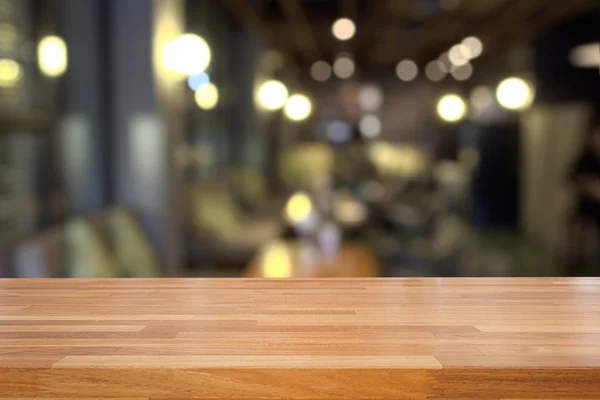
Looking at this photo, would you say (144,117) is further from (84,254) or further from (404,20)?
(404,20)

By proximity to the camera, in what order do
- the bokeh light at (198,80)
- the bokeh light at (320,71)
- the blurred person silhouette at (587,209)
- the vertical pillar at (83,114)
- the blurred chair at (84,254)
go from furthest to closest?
the bokeh light at (320,71), the blurred person silhouette at (587,209), the bokeh light at (198,80), the vertical pillar at (83,114), the blurred chair at (84,254)

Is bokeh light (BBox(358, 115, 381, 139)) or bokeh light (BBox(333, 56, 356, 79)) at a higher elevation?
bokeh light (BBox(333, 56, 356, 79))

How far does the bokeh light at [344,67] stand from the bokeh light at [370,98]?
0.59 meters

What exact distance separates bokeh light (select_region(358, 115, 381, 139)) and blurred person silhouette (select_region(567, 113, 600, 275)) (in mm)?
10444

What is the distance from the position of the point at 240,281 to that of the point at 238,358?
45cm

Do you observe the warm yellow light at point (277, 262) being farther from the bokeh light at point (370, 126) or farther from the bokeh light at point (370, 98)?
the bokeh light at point (370, 126)

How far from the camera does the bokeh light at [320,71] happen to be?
1706 cm

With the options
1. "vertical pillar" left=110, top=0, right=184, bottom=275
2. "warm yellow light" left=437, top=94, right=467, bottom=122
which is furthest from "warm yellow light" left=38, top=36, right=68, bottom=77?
"warm yellow light" left=437, top=94, right=467, bottom=122

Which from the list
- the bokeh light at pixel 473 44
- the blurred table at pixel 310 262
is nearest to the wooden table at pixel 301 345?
the blurred table at pixel 310 262

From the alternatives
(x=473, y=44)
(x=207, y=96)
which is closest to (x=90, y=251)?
(x=207, y=96)

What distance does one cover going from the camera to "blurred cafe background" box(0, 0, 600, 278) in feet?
15.1

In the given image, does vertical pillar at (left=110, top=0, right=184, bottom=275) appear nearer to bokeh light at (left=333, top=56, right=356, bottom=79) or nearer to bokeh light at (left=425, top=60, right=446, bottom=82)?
bokeh light at (left=333, top=56, right=356, bottom=79)

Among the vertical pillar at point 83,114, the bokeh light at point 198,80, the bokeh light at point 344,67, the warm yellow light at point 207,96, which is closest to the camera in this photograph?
the vertical pillar at point 83,114

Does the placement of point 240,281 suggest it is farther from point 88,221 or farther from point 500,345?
point 88,221
